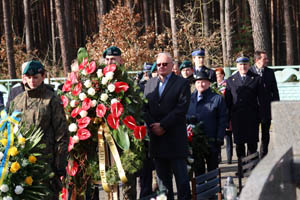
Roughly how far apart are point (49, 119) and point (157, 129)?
1424mm

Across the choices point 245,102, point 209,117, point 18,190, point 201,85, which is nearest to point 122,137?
point 18,190

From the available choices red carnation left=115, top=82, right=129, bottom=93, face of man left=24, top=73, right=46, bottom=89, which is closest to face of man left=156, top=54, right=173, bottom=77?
red carnation left=115, top=82, right=129, bottom=93

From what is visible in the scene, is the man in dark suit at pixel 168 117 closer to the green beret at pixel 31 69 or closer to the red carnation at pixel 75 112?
the red carnation at pixel 75 112

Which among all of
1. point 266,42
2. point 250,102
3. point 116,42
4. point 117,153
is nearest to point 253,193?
point 117,153

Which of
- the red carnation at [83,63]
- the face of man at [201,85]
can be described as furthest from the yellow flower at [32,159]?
the face of man at [201,85]

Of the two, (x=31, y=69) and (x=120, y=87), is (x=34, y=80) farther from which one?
(x=120, y=87)

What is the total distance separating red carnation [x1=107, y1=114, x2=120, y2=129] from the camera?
6.86 m

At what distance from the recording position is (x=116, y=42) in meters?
23.3

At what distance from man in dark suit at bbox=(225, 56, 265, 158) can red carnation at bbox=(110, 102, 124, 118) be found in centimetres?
333

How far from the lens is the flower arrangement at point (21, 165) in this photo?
6.01m

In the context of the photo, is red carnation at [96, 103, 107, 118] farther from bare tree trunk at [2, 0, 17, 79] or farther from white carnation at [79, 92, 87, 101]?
bare tree trunk at [2, 0, 17, 79]

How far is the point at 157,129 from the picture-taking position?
717 cm

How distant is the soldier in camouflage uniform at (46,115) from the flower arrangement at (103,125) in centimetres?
54

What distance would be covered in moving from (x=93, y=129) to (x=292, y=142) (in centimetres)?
230
